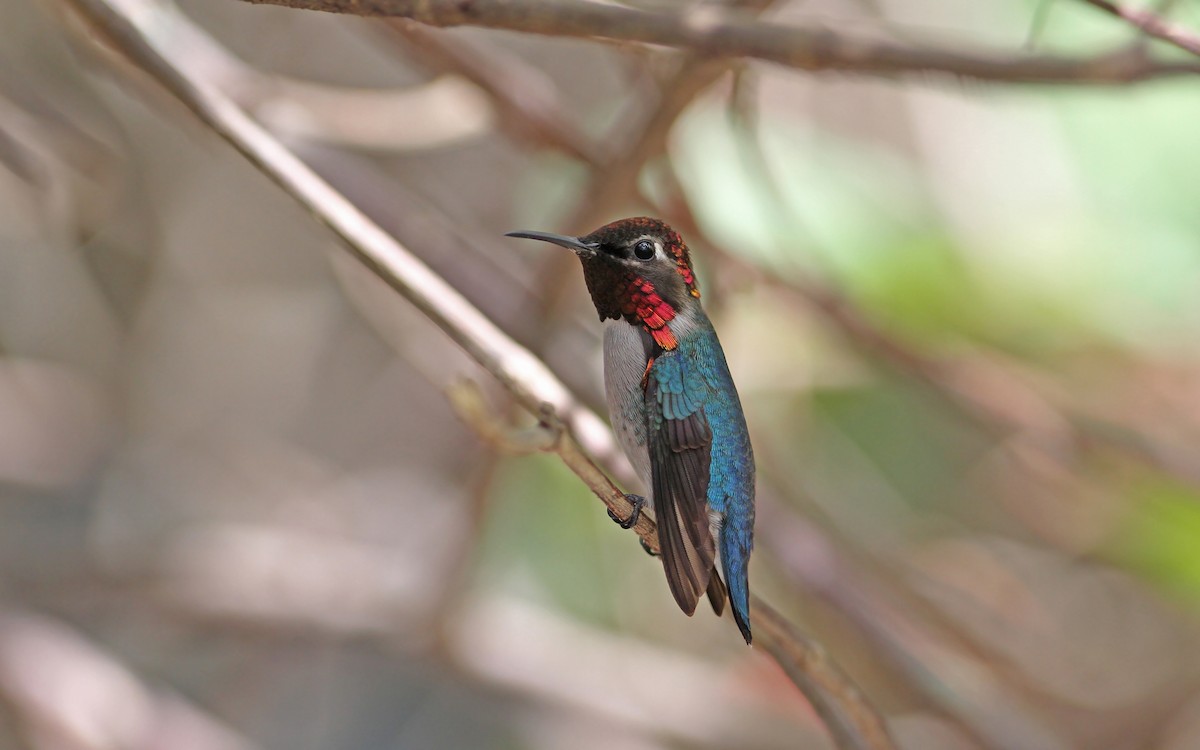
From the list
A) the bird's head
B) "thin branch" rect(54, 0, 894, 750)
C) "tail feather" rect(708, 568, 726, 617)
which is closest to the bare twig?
"thin branch" rect(54, 0, 894, 750)

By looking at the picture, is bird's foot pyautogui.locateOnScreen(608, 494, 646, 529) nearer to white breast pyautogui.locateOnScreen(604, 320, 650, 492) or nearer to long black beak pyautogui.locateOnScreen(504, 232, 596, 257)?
white breast pyautogui.locateOnScreen(604, 320, 650, 492)

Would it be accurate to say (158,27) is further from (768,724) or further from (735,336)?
(768,724)

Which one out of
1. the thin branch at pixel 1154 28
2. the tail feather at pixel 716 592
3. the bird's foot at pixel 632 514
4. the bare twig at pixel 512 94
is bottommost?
the tail feather at pixel 716 592

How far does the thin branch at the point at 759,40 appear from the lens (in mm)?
1356

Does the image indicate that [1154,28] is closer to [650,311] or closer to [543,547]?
[650,311]

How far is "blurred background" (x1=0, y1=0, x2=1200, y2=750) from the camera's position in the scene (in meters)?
3.06

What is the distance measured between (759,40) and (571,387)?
Result: 3.77 ft

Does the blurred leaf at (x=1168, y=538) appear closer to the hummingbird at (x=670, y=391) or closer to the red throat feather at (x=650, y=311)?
the hummingbird at (x=670, y=391)

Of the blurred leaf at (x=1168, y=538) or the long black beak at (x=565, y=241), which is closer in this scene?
the long black beak at (x=565, y=241)

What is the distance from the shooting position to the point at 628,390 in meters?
1.66

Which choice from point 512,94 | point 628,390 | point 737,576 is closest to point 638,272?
point 628,390

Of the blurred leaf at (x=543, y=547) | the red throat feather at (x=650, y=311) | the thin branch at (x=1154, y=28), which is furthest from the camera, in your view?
the blurred leaf at (x=543, y=547)

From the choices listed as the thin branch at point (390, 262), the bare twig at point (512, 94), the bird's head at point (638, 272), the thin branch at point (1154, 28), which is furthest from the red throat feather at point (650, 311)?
the bare twig at point (512, 94)

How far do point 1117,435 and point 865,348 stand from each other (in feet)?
2.32
